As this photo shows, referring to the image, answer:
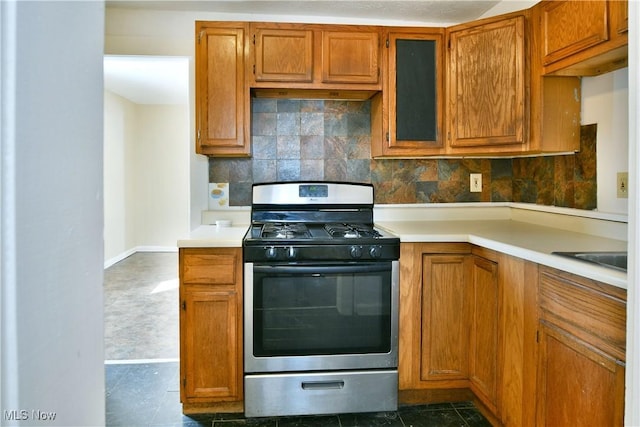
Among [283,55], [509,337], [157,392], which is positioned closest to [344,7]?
[283,55]

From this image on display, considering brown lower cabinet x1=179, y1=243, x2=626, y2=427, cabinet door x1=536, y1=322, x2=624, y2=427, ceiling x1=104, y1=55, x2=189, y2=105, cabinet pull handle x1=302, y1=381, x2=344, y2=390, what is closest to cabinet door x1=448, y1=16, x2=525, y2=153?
brown lower cabinet x1=179, y1=243, x2=626, y2=427

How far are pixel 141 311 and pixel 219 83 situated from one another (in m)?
2.34

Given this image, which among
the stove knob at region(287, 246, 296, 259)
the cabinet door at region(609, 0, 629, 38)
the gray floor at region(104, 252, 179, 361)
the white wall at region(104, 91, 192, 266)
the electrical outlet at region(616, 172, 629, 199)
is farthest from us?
the white wall at region(104, 91, 192, 266)

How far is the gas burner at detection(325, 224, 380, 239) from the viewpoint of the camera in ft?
7.11

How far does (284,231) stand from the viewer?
2.26 metres

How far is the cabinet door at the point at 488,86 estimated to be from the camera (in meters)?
2.21

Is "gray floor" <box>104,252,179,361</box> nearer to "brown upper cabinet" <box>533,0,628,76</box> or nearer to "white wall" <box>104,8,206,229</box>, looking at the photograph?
"white wall" <box>104,8,206,229</box>

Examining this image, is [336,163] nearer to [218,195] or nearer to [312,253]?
[218,195]

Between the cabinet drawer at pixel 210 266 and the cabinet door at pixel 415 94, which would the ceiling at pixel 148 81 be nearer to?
the cabinet door at pixel 415 94

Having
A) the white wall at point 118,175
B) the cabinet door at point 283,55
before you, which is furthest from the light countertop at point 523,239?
the white wall at point 118,175

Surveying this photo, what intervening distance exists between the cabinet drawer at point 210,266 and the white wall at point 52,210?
1.62 metres

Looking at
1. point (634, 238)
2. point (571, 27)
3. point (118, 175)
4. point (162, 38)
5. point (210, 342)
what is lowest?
point (210, 342)

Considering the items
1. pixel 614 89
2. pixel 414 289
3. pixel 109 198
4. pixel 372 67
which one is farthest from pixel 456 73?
pixel 109 198

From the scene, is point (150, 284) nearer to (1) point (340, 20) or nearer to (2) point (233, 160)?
(2) point (233, 160)
